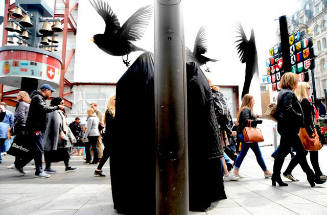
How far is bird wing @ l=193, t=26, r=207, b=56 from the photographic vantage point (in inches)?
125

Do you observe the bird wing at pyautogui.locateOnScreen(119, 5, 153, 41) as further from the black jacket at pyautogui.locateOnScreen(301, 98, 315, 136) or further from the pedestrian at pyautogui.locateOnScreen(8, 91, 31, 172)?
the pedestrian at pyautogui.locateOnScreen(8, 91, 31, 172)

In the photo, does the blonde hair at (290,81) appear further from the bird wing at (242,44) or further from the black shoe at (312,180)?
the black shoe at (312,180)

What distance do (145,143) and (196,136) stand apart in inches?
20.4

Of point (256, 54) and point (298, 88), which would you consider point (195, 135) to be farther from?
point (298, 88)

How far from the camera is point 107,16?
2598 mm

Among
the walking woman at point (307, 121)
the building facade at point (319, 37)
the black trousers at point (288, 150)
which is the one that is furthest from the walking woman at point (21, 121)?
the building facade at point (319, 37)

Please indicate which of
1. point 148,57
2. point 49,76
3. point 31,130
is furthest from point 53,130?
point 49,76

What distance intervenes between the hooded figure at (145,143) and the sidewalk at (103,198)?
28 centimetres

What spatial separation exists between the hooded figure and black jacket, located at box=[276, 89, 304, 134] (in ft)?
5.45

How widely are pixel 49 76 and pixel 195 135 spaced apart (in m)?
14.7

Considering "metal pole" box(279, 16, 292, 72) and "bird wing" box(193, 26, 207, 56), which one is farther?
"metal pole" box(279, 16, 292, 72)

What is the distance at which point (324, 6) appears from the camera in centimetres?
3366

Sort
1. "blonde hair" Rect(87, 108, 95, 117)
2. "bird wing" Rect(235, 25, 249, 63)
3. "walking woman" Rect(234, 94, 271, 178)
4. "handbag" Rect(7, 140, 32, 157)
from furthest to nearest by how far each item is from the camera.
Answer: "blonde hair" Rect(87, 108, 95, 117), "handbag" Rect(7, 140, 32, 157), "walking woman" Rect(234, 94, 271, 178), "bird wing" Rect(235, 25, 249, 63)

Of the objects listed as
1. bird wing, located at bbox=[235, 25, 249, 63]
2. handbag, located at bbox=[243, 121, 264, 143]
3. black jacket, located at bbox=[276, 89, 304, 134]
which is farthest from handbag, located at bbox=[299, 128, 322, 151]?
bird wing, located at bbox=[235, 25, 249, 63]
